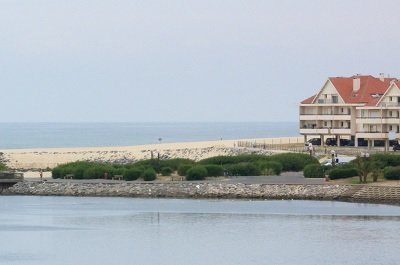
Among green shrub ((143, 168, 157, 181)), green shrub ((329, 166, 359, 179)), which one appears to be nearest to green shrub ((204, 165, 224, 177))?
green shrub ((143, 168, 157, 181))

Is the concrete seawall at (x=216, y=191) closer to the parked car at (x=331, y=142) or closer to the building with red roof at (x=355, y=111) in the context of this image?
the building with red roof at (x=355, y=111)

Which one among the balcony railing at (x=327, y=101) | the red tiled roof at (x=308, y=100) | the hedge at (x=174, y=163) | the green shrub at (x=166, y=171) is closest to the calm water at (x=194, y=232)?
the green shrub at (x=166, y=171)

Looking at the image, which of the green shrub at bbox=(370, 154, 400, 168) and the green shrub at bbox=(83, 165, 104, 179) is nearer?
the green shrub at bbox=(370, 154, 400, 168)

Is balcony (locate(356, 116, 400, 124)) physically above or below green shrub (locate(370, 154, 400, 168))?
above

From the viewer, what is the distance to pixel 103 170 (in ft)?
283

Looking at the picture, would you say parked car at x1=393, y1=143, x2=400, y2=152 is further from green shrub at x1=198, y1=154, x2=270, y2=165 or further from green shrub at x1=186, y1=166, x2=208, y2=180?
green shrub at x1=186, y1=166, x2=208, y2=180

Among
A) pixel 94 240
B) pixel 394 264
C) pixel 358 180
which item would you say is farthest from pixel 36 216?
pixel 394 264

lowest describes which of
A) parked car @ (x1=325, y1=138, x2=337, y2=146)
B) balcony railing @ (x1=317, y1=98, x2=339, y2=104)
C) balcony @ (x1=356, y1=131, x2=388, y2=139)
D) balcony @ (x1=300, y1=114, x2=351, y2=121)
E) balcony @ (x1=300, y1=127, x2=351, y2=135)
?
parked car @ (x1=325, y1=138, x2=337, y2=146)

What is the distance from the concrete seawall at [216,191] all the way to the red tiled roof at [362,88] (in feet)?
114

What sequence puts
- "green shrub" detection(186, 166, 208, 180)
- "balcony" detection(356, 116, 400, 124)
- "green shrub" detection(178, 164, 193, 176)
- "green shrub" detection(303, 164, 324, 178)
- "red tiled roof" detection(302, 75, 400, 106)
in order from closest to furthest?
"green shrub" detection(303, 164, 324, 178) < "green shrub" detection(186, 166, 208, 180) < "green shrub" detection(178, 164, 193, 176) < "balcony" detection(356, 116, 400, 124) < "red tiled roof" detection(302, 75, 400, 106)

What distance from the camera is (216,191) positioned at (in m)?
77.8

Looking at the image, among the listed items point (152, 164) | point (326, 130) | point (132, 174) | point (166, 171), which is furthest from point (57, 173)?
point (326, 130)

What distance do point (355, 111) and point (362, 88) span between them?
135 inches

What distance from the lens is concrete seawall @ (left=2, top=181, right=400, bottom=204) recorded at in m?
73.9
